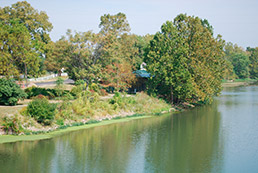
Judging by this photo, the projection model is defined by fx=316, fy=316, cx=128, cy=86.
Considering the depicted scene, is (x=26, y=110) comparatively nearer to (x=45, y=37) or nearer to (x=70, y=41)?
(x=70, y=41)

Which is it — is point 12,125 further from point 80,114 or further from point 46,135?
point 80,114

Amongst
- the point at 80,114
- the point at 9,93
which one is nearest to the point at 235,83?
the point at 80,114

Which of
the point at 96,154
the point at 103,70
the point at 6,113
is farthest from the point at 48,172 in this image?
the point at 103,70

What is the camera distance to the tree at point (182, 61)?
41.1 meters

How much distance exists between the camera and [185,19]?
147 ft

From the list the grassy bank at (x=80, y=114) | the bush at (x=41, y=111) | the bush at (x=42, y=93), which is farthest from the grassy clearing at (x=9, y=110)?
the bush at (x=42, y=93)

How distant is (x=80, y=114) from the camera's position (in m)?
30.1

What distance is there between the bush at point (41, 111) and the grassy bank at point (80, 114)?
0.20 metres

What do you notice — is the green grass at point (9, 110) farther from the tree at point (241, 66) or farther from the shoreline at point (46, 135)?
the tree at point (241, 66)

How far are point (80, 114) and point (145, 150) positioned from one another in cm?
999

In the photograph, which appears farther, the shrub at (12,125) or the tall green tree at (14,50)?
the tall green tree at (14,50)

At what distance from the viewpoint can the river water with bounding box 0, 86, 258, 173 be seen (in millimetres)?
18500

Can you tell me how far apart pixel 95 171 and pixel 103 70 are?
26.4 metres

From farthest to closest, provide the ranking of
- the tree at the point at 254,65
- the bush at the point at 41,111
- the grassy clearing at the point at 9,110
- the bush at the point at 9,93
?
1. the tree at the point at 254,65
2. the bush at the point at 9,93
3. the bush at the point at 41,111
4. the grassy clearing at the point at 9,110
